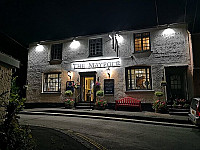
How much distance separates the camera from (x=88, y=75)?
14461 millimetres

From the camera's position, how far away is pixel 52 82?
51.8ft

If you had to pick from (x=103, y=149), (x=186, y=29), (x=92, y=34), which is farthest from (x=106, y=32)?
(x=103, y=149)

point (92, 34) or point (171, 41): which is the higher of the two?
point (92, 34)

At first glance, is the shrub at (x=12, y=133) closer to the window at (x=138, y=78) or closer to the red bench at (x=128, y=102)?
the red bench at (x=128, y=102)

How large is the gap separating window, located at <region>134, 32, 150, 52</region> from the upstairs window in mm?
3379

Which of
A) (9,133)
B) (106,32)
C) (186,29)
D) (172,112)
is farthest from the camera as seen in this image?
(106,32)

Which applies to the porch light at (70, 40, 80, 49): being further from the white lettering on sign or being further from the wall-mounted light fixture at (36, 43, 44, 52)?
the wall-mounted light fixture at (36, 43, 44, 52)

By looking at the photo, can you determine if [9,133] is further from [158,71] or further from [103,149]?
[158,71]

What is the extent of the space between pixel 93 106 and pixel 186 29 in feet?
33.6

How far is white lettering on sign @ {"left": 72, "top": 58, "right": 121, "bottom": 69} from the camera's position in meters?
13.6

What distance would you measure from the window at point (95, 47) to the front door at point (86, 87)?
2.04 meters

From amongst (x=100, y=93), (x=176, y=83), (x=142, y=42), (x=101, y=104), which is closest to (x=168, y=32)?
(x=142, y=42)

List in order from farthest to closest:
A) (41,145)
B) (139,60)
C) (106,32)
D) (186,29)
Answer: (106,32) < (139,60) < (186,29) < (41,145)

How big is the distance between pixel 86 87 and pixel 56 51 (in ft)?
16.8
